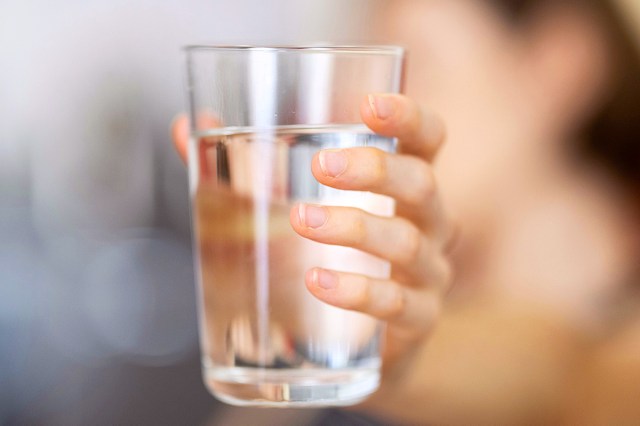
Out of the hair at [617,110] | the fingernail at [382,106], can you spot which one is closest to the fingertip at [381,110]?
the fingernail at [382,106]

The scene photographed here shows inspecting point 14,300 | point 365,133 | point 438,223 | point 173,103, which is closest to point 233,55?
point 365,133

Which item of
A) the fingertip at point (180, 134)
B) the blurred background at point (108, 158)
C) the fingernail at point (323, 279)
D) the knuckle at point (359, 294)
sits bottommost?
the blurred background at point (108, 158)

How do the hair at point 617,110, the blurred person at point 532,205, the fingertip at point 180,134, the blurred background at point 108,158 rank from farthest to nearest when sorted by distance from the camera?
1. the blurred background at point 108,158
2. the hair at point 617,110
3. the blurred person at point 532,205
4. the fingertip at point 180,134

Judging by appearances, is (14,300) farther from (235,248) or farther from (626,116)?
(235,248)

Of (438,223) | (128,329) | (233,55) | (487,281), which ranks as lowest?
(128,329)

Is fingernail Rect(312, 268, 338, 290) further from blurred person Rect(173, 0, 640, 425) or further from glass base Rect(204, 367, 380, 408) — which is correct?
blurred person Rect(173, 0, 640, 425)

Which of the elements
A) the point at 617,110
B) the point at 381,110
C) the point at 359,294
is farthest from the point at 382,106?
the point at 617,110

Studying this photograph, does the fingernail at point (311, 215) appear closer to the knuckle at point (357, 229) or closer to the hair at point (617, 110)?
the knuckle at point (357, 229)
